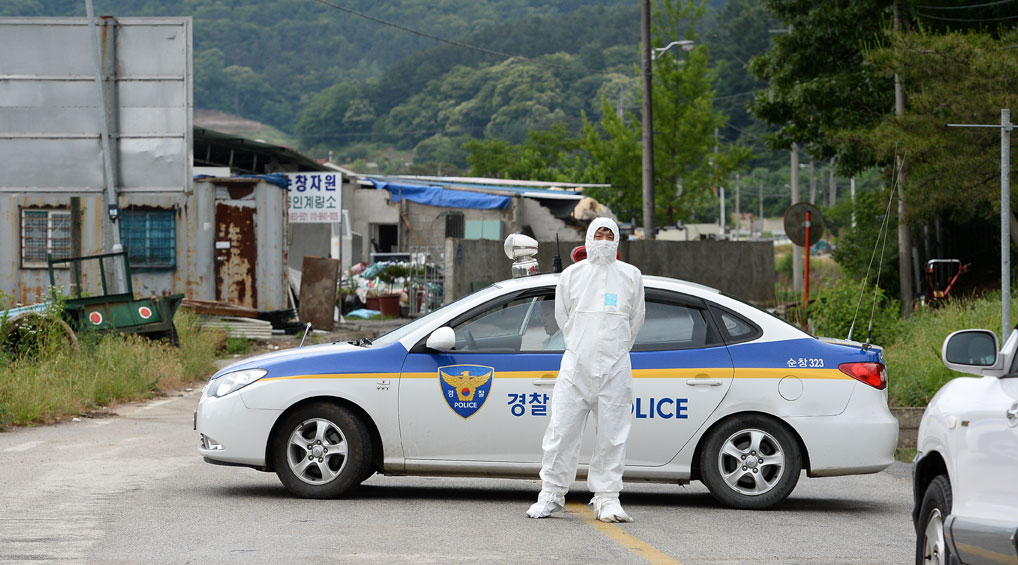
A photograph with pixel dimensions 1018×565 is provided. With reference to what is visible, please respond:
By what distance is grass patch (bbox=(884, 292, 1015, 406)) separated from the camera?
13.9 m

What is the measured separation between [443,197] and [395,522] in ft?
113

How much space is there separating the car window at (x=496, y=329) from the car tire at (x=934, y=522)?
3.80 m

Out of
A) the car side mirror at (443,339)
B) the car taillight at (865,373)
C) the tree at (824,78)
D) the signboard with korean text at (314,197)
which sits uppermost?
the tree at (824,78)

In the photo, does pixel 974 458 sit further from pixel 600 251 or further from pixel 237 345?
pixel 237 345

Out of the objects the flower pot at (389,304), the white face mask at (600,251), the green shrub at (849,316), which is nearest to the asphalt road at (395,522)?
the white face mask at (600,251)

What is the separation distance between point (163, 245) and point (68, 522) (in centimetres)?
2024

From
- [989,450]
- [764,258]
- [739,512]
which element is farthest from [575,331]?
[764,258]

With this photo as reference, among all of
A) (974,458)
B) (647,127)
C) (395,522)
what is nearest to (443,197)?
(647,127)

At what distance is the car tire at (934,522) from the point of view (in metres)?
5.43

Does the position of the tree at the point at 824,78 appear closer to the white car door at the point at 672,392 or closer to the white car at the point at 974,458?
the white car door at the point at 672,392

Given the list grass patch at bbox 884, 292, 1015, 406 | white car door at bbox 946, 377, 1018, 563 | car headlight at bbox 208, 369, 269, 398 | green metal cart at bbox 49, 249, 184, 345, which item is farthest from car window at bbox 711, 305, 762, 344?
green metal cart at bbox 49, 249, 184, 345

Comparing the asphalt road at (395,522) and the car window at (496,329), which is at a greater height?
the car window at (496,329)

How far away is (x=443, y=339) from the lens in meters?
8.93

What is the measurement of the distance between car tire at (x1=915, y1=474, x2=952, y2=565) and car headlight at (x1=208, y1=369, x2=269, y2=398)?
482cm
